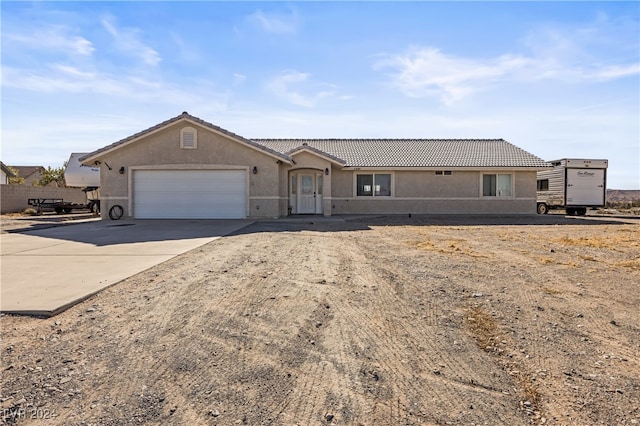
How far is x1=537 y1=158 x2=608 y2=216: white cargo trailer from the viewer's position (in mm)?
26359

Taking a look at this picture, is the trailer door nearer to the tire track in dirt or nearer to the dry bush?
the dry bush

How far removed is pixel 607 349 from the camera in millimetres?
4582

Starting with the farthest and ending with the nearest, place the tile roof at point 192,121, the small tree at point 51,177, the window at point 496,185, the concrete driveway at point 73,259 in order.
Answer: the small tree at point 51,177 → the window at point 496,185 → the tile roof at point 192,121 → the concrete driveway at point 73,259

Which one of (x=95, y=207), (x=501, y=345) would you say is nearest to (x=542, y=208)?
(x=501, y=345)

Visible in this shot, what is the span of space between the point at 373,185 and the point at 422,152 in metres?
4.44

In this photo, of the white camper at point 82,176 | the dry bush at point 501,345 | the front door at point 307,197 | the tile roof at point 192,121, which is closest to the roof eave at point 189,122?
the tile roof at point 192,121

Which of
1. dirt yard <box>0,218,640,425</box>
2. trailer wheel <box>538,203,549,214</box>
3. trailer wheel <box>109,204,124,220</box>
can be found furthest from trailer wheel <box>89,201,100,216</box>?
trailer wheel <box>538,203,549,214</box>

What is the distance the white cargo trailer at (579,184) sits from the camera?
2636cm

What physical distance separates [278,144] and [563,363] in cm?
2638

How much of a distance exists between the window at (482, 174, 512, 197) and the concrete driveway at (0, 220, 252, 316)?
15878 millimetres

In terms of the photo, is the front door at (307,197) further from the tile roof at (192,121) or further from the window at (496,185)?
the window at (496,185)

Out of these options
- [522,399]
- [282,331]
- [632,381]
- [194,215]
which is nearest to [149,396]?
[282,331]

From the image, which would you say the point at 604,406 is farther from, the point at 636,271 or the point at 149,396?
the point at 636,271

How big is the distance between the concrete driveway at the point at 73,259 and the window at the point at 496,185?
15878 millimetres
